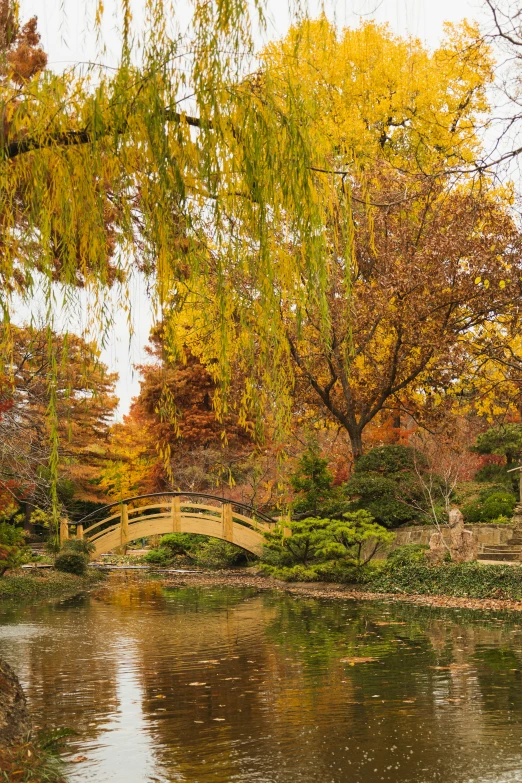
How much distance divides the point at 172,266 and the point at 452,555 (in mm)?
13056

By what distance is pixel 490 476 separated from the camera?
24.4 metres

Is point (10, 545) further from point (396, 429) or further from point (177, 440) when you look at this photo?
point (177, 440)

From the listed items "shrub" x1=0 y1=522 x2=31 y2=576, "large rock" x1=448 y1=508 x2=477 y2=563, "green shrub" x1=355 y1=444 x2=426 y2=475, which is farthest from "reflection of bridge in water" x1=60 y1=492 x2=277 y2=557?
"large rock" x1=448 y1=508 x2=477 y2=563

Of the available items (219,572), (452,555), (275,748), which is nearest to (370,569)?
(452,555)

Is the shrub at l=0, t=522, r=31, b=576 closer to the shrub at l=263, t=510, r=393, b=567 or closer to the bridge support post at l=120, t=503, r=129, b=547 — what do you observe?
the bridge support post at l=120, t=503, r=129, b=547

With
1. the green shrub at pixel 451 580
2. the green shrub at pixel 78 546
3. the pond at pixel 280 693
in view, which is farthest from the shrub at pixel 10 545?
the green shrub at pixel 451 580

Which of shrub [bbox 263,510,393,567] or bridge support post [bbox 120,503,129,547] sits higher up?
bridge support post [bbox 120,503,129,547]

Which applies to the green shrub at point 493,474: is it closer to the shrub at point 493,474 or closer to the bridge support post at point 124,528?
the shrub at point 493,474

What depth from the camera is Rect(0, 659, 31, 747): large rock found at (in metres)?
4.89

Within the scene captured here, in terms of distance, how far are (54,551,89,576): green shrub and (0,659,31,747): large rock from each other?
1612 cm

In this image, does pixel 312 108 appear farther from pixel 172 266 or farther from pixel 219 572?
pixel 219 572

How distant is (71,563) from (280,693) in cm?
1440

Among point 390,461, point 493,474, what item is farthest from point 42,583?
point 493,474

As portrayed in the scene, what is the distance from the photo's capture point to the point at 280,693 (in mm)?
7824
